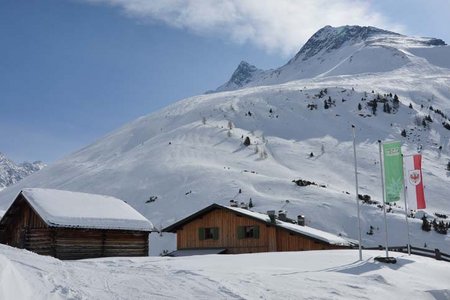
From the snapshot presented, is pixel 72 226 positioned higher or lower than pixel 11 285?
higher

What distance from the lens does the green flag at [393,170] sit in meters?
24.1

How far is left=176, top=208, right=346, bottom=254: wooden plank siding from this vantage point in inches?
1308

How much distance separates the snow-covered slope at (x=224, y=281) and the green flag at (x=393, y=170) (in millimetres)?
4717

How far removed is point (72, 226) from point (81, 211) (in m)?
1.94

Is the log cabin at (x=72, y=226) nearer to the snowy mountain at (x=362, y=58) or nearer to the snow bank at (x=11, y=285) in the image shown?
the snow bank at (x=11, y=285)

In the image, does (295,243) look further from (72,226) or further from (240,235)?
(72,226)

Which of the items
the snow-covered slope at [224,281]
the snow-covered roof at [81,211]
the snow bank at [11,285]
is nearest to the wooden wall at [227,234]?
the snow-covered roof at [81,211]

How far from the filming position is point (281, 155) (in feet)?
241

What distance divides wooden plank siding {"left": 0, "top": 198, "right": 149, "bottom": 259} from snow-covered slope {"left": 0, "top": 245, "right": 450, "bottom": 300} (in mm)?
12293

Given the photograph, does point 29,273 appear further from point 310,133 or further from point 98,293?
point 310,133

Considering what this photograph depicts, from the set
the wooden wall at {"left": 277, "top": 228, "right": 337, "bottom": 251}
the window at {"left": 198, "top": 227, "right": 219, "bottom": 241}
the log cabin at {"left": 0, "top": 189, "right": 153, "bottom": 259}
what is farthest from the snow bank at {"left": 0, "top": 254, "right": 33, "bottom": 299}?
the window at {"left": 198, "top": 227, "right": 219, "bottom": 241}

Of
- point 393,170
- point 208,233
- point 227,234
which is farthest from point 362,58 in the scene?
point 393,170

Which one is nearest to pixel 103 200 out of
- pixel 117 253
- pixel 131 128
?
pixel 117 253

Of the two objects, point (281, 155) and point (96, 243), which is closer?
point (96, 243)
